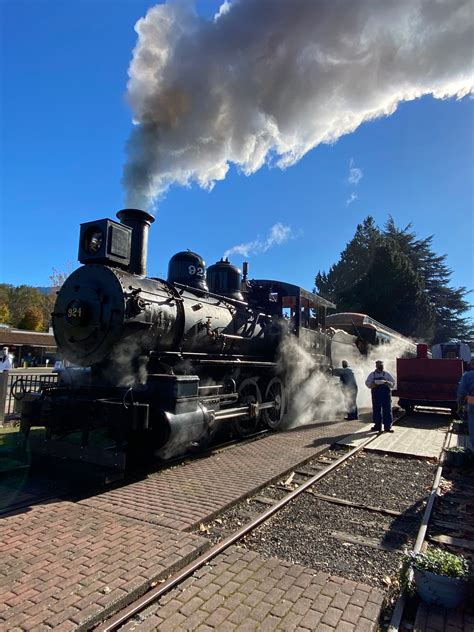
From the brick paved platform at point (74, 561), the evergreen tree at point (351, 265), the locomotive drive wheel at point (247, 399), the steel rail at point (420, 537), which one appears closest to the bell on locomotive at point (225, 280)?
the locomotive drive wheel at point (247, 399)

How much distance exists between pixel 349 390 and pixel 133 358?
7464mm

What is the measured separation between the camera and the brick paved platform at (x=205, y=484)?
4.16 m

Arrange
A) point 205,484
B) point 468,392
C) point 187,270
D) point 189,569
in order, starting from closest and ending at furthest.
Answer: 1. point 189,569
2. point 205,484
3. point 468,392
4. point 187,270

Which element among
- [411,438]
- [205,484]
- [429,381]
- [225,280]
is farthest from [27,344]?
[205,484]

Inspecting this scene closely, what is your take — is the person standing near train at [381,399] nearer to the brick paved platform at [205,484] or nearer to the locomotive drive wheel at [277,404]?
the locomotive drive wheel at [277,404]

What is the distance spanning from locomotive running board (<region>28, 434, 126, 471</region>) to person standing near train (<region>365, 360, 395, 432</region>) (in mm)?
6349

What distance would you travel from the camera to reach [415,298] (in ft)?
108

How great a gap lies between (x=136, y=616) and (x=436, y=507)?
3.65 meters

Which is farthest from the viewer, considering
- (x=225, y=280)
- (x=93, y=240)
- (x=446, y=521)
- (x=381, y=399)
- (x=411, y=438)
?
(x=381, y=399)

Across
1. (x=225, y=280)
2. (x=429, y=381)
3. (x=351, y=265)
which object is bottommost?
(x=429, y=381)

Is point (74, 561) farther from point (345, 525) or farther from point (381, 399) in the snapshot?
point (381, 399)

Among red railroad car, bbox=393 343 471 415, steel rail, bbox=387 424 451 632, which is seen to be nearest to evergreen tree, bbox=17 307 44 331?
red railroad car, bbox=393 343 471 415

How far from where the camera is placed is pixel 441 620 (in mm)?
2633

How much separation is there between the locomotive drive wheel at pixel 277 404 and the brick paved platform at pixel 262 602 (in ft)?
19.0
